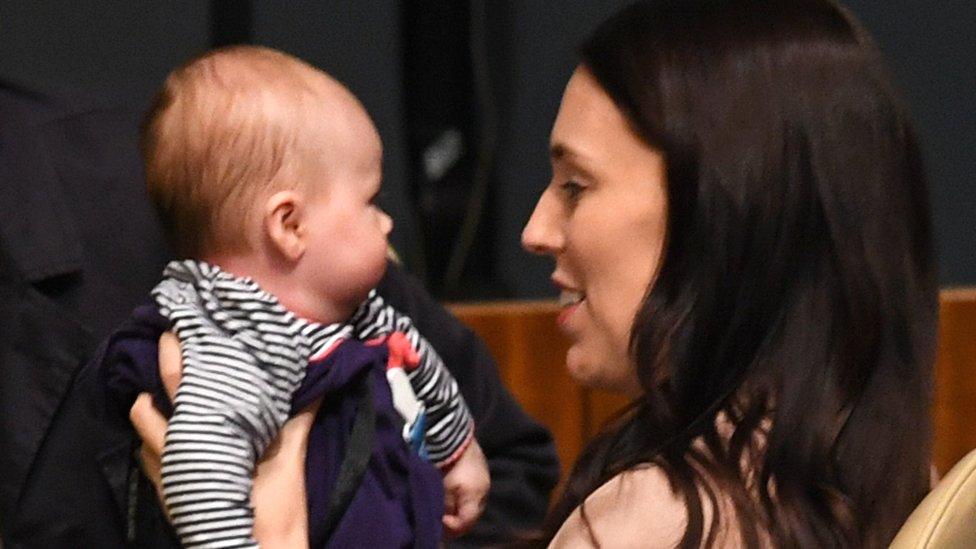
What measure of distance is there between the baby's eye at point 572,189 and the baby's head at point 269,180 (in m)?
0.26

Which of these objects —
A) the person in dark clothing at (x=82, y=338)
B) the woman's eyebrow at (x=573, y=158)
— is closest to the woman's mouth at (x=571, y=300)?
the woman's eyebrow at (x=573, y=158)

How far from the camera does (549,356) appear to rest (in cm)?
271

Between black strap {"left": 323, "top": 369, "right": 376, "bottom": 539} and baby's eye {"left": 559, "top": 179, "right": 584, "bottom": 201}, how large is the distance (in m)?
0.29

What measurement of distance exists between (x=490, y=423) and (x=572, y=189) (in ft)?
1.96

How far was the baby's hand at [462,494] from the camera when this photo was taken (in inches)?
67.8

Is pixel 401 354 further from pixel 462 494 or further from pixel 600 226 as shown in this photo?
pixel 600 226

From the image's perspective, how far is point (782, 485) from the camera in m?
1.27

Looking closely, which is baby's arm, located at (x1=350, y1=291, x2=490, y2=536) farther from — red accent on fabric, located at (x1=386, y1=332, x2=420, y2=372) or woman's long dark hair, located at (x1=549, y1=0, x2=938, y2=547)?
woman's long dark hair, located at (x1=549, y1=0, x2=938, y2=547)

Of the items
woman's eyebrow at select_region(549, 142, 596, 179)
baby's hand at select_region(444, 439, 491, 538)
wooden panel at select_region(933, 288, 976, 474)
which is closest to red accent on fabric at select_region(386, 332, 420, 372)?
baby's hand at select_region(444, 439, 491, 538)

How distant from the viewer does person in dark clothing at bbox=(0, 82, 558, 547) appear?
1.66m

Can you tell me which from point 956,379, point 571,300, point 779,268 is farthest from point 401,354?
point 956,379

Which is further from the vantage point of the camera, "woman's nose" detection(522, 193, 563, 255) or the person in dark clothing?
the person in dark clothing

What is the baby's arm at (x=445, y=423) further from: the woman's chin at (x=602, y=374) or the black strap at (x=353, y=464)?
the woman's chin at (x=602, y=374)

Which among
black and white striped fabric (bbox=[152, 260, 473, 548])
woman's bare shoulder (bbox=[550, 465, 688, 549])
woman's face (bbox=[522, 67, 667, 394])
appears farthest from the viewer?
black and white striped fabric (bbox=[152, 260, 473, 548])
